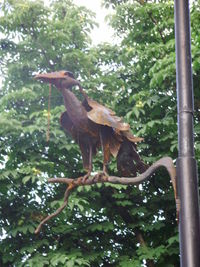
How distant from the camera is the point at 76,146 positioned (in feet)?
16.7

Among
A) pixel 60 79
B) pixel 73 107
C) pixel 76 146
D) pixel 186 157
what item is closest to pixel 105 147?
pixel 73 107

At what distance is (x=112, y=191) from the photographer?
550cm

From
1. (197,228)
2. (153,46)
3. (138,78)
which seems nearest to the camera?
(197,228)

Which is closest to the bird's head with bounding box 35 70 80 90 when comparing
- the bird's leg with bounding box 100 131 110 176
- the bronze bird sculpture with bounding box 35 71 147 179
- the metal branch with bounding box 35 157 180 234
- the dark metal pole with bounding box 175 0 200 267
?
the bronze bird sculpture with bounding box 35 71 147 179

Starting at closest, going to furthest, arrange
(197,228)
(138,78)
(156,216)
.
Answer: (197,228), (156,216), (138,78)

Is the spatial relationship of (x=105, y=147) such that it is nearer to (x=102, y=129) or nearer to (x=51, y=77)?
(x=102, y=129)

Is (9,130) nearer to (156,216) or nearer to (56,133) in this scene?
(56,133)

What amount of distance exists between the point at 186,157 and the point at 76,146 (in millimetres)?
3593

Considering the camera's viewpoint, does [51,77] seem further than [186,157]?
Yes

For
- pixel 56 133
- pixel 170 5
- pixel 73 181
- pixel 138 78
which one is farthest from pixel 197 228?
pixel 138 78

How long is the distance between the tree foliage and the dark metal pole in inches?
104

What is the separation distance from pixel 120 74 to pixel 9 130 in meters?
1.81

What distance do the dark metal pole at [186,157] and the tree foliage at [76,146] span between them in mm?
2648

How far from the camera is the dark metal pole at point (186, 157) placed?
58.0 inches
